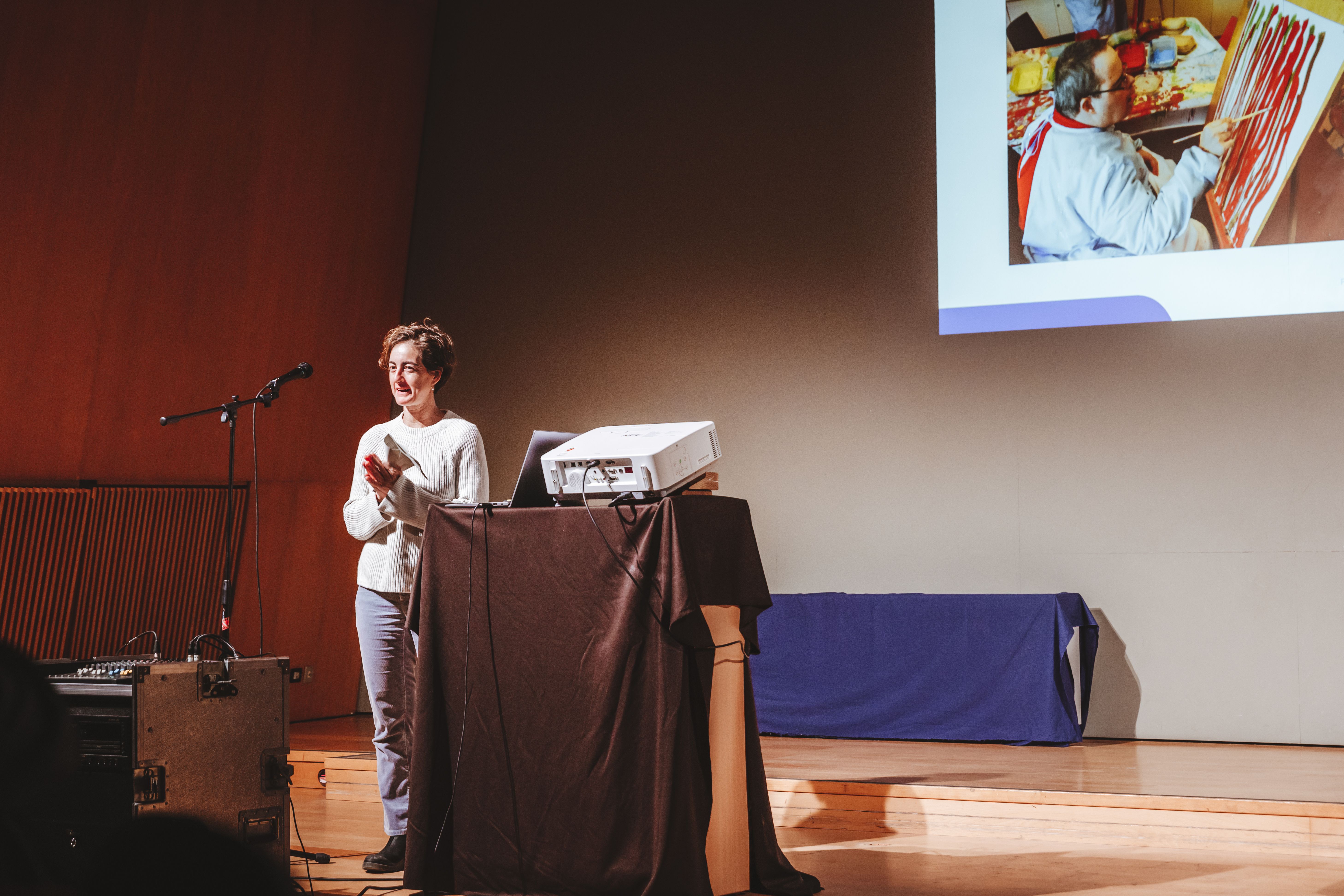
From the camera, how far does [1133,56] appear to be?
203 inches

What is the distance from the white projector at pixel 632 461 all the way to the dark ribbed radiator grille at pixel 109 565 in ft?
9.89

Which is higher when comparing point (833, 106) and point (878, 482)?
point (833, 106)

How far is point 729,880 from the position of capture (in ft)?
8.86

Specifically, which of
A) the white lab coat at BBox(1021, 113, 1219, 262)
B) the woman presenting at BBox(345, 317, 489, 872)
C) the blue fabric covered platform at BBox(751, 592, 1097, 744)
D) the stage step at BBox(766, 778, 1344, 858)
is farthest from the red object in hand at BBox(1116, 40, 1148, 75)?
the woman presenting at BBox(345, 317, 489, 872)

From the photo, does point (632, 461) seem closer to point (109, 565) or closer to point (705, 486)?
point (705, 486)

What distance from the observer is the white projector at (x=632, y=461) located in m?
2.62

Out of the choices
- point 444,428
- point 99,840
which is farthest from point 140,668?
point 444,428

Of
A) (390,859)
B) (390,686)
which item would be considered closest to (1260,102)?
(390,686)

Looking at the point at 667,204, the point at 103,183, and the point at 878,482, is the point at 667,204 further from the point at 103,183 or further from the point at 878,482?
the point at 103,183

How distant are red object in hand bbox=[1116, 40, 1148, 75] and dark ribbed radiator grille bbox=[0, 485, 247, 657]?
446 centimetres

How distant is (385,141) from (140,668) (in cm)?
430

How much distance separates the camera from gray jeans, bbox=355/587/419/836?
3141 millimetres

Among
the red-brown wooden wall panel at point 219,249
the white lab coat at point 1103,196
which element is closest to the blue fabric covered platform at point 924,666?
the white lab coat at point 1103,196

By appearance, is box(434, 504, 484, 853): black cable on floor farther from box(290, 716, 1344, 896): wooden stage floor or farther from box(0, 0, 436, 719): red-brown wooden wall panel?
box(0, 0, 436, 719): red-brown wooden wall panel
